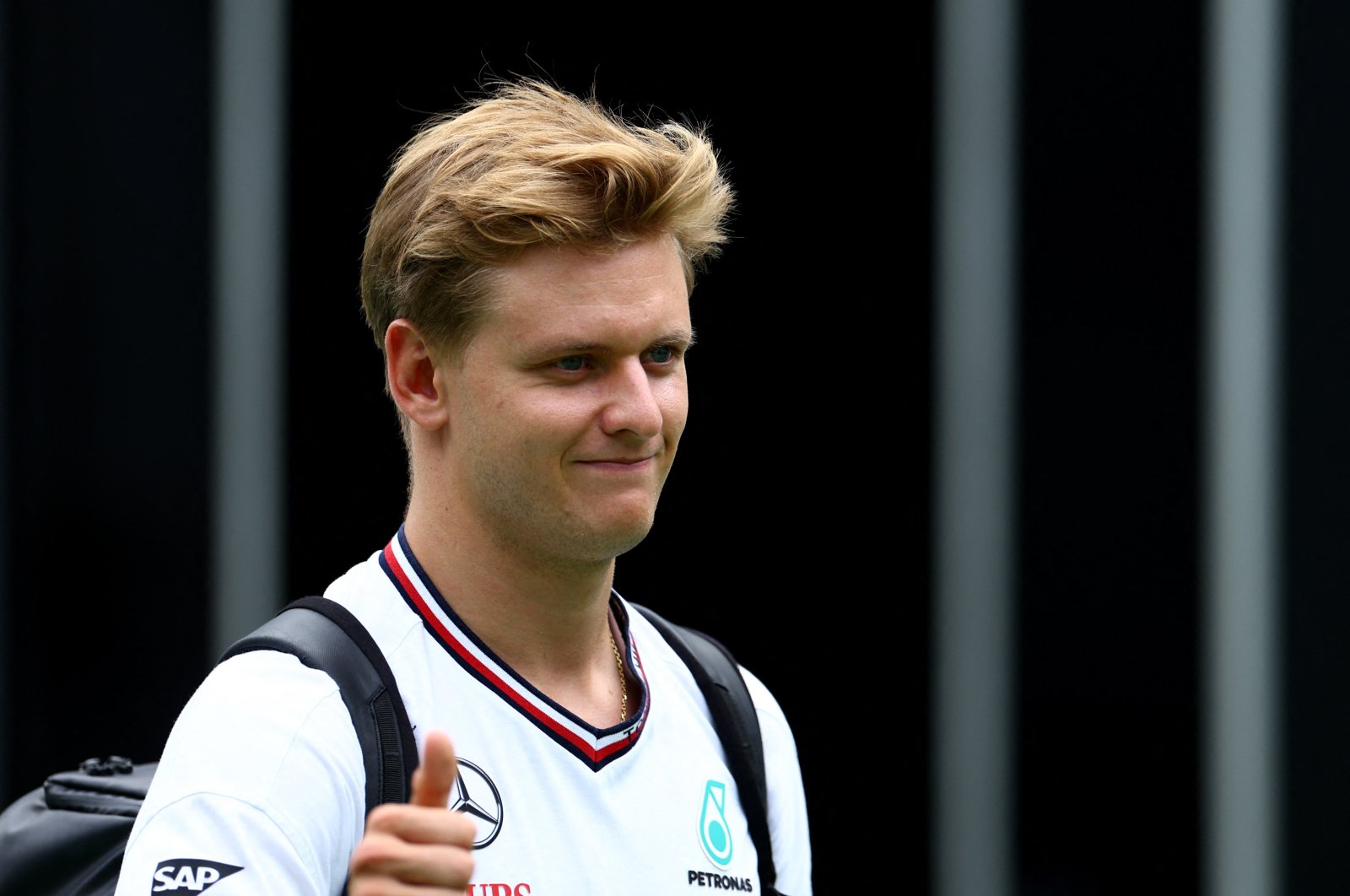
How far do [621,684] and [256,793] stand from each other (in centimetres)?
65

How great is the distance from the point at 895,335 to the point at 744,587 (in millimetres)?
821

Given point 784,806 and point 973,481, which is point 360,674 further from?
point 973,481

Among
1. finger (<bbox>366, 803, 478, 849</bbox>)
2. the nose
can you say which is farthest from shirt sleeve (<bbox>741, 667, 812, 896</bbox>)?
finger (<bbox>366, 803, 478, 849</bbox>)

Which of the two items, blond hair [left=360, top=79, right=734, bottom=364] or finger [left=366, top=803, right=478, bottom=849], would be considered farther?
blond hair [left=360, top=79, right=734, bottom=364]

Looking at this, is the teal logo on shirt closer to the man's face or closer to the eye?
the man's face

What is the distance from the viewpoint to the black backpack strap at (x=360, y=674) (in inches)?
67.2

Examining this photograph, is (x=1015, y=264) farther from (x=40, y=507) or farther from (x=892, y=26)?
(x=40, y=507)

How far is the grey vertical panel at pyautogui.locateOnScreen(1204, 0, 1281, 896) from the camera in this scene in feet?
13.7

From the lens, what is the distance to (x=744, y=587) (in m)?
4.47

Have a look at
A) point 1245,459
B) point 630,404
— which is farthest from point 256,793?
point 1245,459

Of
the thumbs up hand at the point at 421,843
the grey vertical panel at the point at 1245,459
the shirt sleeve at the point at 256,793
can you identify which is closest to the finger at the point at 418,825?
the thumbs up hand at the point at 421,843

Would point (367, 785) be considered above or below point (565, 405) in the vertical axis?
below

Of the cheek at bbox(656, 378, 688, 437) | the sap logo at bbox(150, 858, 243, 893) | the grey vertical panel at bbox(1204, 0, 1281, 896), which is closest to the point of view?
the sap logo at bbox(150, 858, 243, 893)

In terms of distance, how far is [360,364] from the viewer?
14.5 feet
